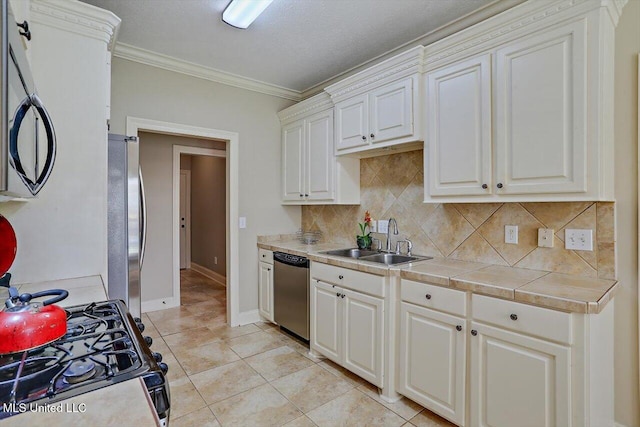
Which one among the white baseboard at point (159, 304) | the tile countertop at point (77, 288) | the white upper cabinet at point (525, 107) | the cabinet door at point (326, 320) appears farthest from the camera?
the white baseboard at point (159, 304)

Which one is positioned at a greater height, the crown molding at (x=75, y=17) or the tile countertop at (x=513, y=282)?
the crown molding at (x=75, y=17)

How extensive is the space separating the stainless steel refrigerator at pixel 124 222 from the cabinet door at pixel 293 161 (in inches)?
63.3

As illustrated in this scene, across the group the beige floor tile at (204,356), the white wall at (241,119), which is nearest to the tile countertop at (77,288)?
the beige floor tile at (204,356)

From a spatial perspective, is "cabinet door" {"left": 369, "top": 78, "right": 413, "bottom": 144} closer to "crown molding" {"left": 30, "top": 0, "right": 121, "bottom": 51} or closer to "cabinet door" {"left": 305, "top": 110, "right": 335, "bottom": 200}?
"cabinet door" {"left": 305, "top": 110, "right": 335, "bottom": 200}

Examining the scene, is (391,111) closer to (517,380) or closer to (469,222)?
(469,222)

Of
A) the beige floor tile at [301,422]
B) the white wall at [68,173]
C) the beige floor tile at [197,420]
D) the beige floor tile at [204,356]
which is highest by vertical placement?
the white wall at [68,173]

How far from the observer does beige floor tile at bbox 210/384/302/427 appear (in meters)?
2.00

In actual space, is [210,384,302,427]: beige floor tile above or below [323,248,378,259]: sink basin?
below

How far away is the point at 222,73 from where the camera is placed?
11.0ft

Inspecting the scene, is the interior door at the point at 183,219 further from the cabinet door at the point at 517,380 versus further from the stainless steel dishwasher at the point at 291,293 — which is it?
the cabinet door at the point at 517,380

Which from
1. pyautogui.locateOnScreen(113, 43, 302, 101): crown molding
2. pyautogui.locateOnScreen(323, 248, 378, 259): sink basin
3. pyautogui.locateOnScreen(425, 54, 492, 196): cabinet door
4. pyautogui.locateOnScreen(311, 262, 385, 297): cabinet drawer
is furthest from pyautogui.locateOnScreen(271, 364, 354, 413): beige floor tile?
pyautogui.locateOnScreen(113, 43, 302, 101): crown molding

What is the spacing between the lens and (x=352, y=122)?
2.82 metres

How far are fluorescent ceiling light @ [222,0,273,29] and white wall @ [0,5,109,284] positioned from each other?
818mm

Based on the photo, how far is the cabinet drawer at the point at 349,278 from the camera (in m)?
2.23
